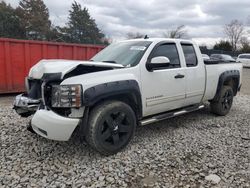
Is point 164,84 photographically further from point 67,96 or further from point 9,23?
point 9,23

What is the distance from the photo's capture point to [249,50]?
154 feet

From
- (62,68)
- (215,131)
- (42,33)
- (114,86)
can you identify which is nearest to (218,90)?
(215,131)

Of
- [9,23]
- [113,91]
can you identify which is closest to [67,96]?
[113,91]

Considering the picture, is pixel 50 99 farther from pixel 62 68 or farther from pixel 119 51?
pixel 119 51

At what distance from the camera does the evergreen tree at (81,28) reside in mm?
43594

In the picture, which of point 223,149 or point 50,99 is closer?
point 50,99

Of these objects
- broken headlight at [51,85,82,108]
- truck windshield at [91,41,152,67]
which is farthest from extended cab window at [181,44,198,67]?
broken headlight at [51,85,82,108]

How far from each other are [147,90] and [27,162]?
2162mm

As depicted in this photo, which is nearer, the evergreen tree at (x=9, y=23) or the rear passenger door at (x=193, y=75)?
the rear passenger door at (x=193, y=75)

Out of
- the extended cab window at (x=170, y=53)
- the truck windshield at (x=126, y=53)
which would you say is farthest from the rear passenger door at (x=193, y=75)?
the truck windshield at (x=126, y=53)

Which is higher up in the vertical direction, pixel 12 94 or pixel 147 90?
pixel 147 90

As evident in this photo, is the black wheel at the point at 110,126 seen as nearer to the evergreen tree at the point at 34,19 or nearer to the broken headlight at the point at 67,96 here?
the broken headlight at the point at 67,96

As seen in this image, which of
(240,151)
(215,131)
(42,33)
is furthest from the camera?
(42,33)

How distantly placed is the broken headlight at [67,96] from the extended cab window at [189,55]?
266 centimetres
